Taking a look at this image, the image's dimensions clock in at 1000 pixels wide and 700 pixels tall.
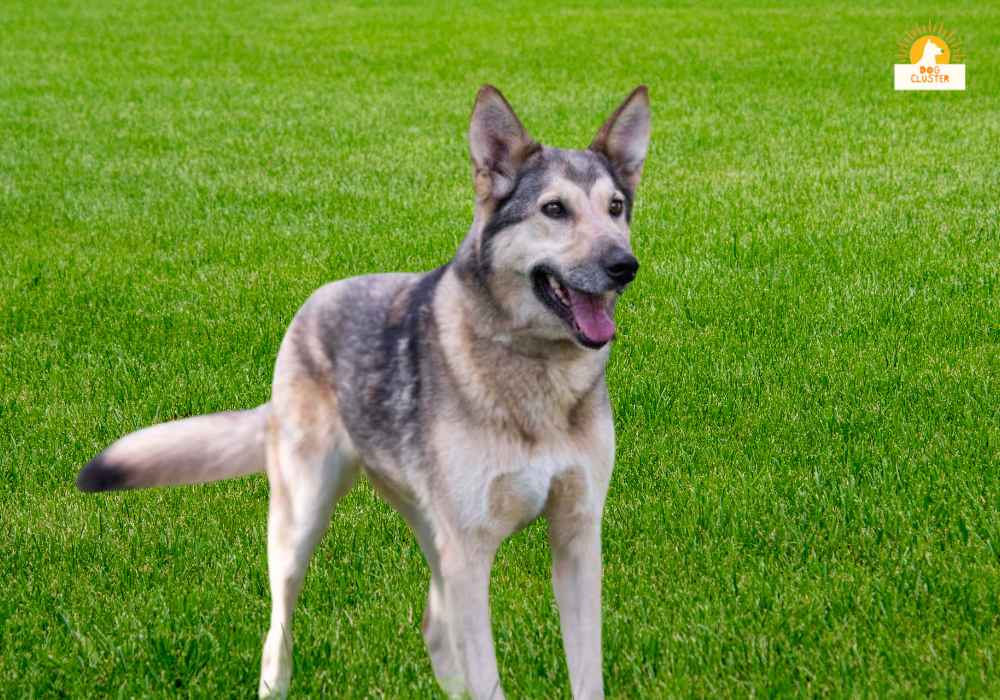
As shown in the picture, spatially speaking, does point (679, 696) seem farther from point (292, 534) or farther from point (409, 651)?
point (292, 534)

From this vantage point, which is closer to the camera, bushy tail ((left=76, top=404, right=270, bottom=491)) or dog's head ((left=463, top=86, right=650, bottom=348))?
dog's head ((left=463, top=86, right=650, bottom=348))

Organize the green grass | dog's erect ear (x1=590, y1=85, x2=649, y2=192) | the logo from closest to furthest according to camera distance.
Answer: dog's erect ear (x1=590, y1=85, x2=649, y2=192) → the green grass → the logo

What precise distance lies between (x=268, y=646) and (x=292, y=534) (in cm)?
41

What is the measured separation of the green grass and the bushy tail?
0.77 meters

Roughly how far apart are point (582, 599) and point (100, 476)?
1678 millimetres

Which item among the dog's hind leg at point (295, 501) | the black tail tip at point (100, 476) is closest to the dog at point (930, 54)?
the dog's hind leg at point (295, 501)

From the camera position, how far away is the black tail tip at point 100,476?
14.5ft

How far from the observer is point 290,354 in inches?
181

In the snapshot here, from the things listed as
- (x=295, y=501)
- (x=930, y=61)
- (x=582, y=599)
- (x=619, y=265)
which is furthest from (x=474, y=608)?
(x=930, y=61)

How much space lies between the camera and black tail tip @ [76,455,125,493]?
4422mm

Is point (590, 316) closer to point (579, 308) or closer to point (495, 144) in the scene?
point (579, 308)

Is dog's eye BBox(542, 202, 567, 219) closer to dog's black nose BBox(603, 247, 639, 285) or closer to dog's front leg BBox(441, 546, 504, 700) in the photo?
dog's black nose BBox(603, 247, 639, 285)

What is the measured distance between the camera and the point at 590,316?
3.88 m

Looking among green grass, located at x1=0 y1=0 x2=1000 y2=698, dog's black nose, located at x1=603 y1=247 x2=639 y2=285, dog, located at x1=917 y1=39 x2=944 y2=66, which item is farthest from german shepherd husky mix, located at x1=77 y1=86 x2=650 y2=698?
dog, located at x1=917 y1=39 x2=944 y2=66
